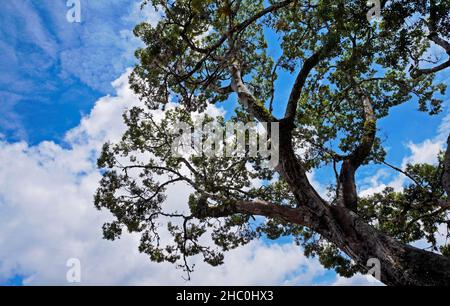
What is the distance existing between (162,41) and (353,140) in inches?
220

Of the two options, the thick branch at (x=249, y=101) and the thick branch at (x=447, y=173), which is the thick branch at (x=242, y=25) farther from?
the thick branch at (x=447, y=173)

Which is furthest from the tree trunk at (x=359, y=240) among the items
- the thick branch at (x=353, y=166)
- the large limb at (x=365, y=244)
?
the thick branch at (x=353, y=166)

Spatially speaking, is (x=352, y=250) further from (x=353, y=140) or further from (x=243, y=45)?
(x=243, y=45)

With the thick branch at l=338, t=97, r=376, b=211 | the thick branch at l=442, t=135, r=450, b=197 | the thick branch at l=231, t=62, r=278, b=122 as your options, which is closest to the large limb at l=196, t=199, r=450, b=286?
the thick branch at l=338, t=97, r=376, b=211

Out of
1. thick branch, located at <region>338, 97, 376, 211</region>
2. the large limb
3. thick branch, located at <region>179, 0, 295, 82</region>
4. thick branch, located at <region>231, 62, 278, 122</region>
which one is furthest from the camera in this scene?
thick branch, located at <region>231, 62, 278, 122</region>

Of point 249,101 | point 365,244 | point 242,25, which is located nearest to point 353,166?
point 365,244

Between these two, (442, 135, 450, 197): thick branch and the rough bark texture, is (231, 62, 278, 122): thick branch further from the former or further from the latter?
(442, 135, 450, 197): thick branch

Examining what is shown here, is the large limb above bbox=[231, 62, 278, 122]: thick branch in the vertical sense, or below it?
below

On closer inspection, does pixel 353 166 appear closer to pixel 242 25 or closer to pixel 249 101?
pixel 249 101

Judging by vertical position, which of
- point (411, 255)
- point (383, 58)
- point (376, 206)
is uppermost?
point (383, 58)

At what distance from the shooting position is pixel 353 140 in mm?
8508
